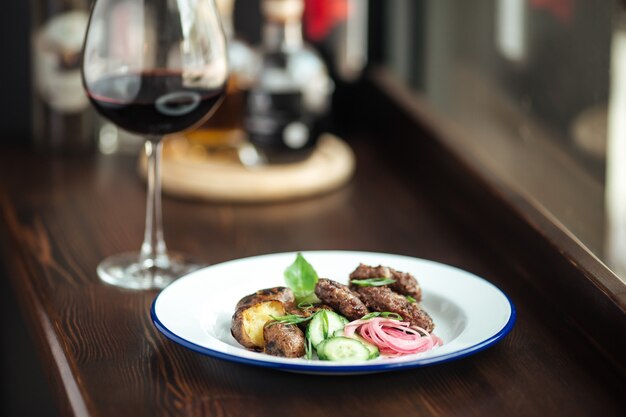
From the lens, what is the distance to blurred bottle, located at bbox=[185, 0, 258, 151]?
172 centimetres

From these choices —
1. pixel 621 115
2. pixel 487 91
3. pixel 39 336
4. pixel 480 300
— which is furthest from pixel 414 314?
pixel 487 91

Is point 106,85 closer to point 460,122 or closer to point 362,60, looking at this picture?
point 362,60

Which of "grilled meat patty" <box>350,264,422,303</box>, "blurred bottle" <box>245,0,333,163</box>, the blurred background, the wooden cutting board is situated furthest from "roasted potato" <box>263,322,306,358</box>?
"blurred bottle" <box>245,0,333,163</box>

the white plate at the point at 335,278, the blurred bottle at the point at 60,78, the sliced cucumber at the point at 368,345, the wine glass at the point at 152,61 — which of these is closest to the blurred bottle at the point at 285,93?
the blurred bottle at the point at 60,78

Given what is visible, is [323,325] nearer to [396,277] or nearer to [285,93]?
[396,277]

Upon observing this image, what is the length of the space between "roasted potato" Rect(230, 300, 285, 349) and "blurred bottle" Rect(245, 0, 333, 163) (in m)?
0.74

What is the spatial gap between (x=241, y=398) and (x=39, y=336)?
299mm

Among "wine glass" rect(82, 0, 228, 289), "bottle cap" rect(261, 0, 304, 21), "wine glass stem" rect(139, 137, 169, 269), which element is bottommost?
"wine glass stem" rect(139, 137, 169, 269)

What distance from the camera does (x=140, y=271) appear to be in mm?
1169

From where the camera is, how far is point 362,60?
6.83 feet

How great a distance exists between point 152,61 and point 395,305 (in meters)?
0.44

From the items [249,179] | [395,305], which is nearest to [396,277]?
[395,305]

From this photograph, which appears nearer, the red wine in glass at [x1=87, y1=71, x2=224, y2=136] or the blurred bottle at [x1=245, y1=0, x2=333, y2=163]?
the red wine in glass at [x1=87, y1=71, x2=224, y2=136]

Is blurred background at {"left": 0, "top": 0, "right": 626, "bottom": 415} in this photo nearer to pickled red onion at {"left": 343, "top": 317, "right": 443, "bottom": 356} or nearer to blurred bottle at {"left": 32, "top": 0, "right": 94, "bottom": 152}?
blurred bottle at {"left": 32, "top": 0, "right": 94, "bottom": 152}
